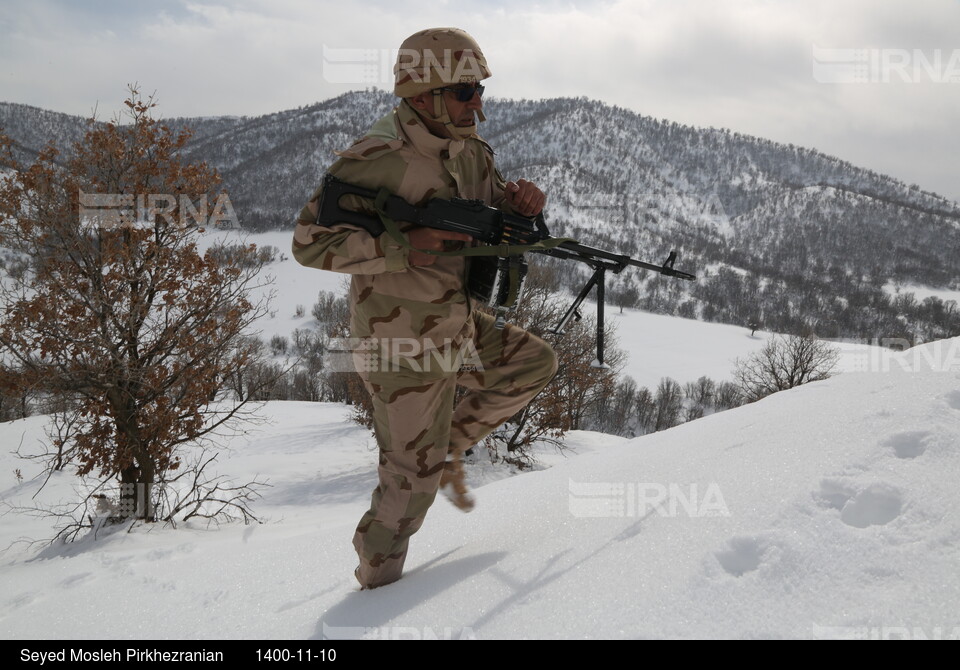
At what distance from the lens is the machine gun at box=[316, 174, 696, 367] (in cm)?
237

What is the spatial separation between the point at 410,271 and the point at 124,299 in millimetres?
8149

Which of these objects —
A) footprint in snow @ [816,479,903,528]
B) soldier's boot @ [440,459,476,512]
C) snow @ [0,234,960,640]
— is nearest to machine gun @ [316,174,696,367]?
soldier's boot @ [440,459,476,512]

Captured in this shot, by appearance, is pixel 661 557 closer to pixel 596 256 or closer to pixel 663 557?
pixel 663 557

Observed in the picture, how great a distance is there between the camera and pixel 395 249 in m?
2.37

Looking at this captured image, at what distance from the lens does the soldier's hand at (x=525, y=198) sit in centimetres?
278

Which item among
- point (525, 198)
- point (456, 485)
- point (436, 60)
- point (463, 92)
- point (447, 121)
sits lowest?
point (456, 485)

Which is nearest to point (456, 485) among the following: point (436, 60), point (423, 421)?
point (423, 421)

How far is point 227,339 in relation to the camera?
9.33 meters

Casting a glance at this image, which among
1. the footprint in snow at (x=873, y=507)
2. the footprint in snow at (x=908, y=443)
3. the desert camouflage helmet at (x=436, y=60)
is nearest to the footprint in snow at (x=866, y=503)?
the footprint in snow at (x=873, y=507)

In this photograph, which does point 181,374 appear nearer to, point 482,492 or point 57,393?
point 57,393

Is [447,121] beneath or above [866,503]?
above

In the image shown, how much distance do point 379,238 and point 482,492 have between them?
2317 millimetres

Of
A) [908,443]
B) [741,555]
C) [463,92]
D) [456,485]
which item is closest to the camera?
[741,555]

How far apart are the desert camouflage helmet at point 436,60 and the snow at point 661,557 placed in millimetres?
2113
